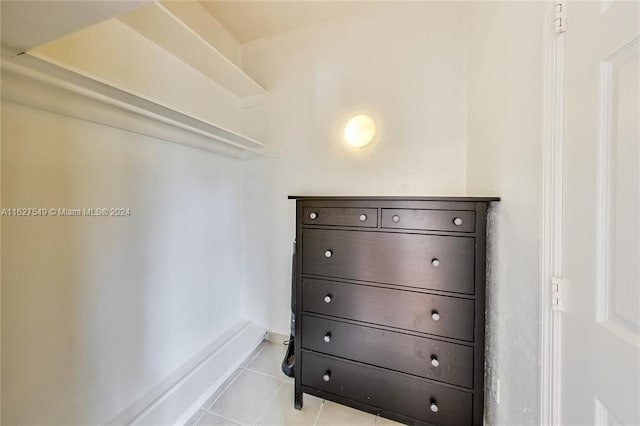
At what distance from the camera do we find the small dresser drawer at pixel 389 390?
1.10m

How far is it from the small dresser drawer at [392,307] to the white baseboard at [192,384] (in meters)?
0.85

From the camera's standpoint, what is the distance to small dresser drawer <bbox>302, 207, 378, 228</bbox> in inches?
48.2

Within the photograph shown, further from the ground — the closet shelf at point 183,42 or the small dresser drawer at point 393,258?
the closet shelf at point 183,42

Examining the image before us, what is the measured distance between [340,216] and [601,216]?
0.92m

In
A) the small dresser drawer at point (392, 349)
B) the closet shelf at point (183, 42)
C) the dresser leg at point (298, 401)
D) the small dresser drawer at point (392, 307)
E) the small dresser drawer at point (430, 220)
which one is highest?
the closet shelf at point (183, 42)

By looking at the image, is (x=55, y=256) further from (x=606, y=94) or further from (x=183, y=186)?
(x=606, y=94)

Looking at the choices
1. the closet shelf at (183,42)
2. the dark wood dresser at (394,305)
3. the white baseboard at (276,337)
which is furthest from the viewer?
the white baseboard at (276,337)

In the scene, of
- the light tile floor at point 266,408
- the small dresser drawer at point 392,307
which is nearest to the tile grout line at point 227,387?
the light tile floor at point 266,408

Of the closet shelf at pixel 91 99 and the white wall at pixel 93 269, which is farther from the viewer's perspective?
the white wall at pixel 93 269

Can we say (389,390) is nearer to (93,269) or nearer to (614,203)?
(614,203)

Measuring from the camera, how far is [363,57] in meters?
1.80

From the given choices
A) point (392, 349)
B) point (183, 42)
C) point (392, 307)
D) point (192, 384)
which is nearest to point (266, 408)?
point (192, 384)

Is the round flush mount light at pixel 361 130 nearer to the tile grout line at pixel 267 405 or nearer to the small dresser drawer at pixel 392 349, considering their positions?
the small dresser drawer at pixel 392 349

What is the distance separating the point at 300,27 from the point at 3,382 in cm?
266
